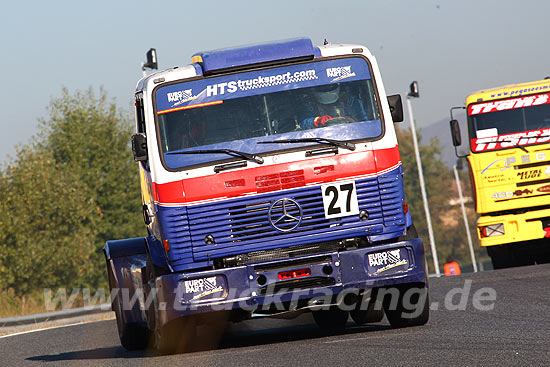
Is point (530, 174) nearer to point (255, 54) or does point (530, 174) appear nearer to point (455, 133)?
point (455, 133)

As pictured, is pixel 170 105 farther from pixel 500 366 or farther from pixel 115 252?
pixel 500 366

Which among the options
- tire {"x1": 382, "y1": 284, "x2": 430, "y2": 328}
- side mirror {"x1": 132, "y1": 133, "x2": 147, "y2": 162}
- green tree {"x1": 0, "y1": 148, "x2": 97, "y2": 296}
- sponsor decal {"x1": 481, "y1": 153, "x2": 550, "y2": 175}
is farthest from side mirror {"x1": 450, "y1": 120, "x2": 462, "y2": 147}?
green tree {"x1": 0, "y1": 148, "x2": 97, "y2": 296}

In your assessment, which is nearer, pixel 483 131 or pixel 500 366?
pixel 500 366

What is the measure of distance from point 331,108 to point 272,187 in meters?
1.04

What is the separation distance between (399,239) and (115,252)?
389 centimetres

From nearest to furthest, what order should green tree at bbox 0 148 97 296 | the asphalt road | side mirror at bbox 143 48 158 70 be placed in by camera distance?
the asphalt road, side mirror at bbox 143 48 158 70, green tree at bbox 0 148 97 296

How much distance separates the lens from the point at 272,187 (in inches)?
368

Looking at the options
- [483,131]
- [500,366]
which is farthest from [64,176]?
[500,366]

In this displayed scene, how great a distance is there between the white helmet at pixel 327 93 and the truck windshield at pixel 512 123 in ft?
29.4

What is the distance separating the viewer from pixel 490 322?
10.1 meters

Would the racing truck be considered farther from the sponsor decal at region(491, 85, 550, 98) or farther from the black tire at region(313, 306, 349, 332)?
the sponsor decal at region(491, 85, 550, 98)

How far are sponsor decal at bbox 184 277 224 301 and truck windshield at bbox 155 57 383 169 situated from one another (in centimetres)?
112

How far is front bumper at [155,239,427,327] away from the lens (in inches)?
A: 366

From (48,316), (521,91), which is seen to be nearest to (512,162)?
(521,91)
